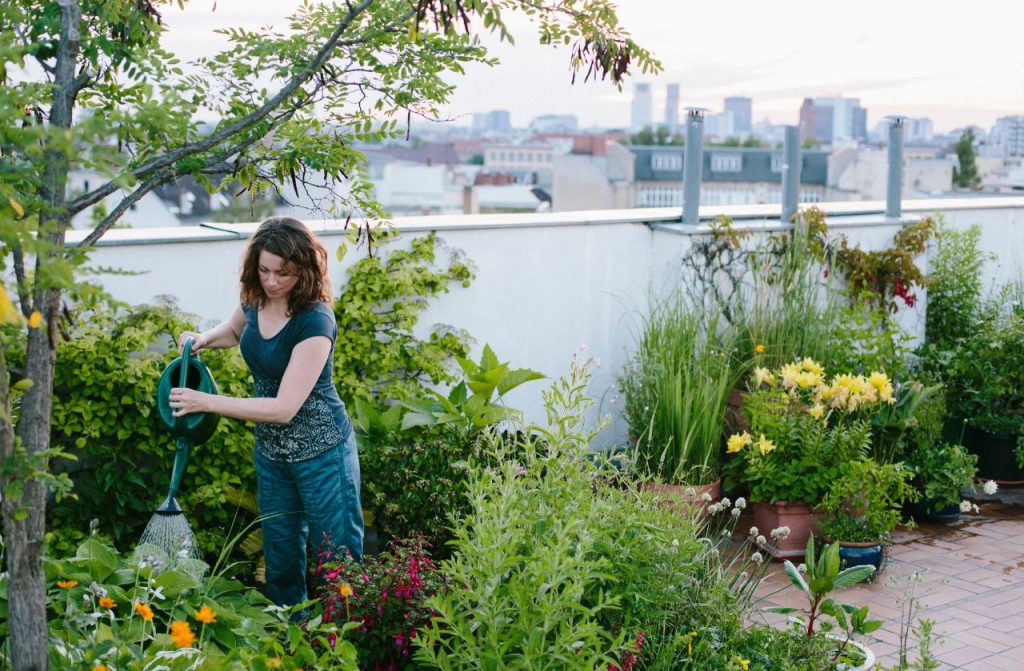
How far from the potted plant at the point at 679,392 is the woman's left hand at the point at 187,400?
2291 mm

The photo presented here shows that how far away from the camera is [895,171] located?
705cm

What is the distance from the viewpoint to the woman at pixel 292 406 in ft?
10.8

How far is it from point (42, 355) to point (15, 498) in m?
0.34

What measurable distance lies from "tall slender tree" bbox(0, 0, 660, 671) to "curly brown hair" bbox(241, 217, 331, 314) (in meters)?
0.25

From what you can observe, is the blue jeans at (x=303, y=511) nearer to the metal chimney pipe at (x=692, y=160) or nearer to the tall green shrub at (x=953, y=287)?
the metal chimney pipe at (x=692, y=160)

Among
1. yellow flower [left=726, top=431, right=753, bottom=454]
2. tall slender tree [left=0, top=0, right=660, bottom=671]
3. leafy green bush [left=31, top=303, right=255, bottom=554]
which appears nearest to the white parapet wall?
leafy green bush [left=31, top=303, right=255, bottom=554]

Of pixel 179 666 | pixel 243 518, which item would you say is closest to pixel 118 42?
pixel 179 666

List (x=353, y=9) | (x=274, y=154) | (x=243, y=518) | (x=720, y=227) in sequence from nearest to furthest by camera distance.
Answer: (x=353, y=9)
(x=274, y=154)
(x=243, y=518)
(x=720, y=227)

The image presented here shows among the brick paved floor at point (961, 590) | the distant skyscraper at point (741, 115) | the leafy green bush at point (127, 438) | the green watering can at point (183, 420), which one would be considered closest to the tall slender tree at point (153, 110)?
the green watering can at point (183, 420)

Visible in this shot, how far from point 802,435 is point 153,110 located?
3.68 m

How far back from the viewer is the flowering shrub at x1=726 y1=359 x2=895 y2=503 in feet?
16.1

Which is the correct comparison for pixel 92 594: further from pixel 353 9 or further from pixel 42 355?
pixel 353 9

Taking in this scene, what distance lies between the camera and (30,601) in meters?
2.25

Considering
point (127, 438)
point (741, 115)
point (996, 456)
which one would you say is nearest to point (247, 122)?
point (127, 438)
